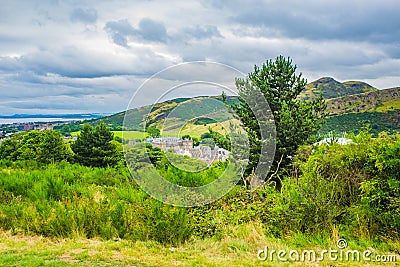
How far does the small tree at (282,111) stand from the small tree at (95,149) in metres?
23.3

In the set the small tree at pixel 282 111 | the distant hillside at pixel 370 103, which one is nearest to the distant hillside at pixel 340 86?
the distant hillside at pixel 370 103

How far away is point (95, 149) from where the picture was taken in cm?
3488

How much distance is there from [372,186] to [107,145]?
32732 mm

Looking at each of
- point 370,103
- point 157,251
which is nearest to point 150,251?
point 157,251

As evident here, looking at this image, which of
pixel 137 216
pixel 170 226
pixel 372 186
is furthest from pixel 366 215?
pixel 137 216

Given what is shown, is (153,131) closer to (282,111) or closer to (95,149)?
(282,111)

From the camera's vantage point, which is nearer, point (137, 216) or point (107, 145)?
point (137, 216)

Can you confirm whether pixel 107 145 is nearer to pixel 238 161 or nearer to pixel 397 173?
pixel 238 161

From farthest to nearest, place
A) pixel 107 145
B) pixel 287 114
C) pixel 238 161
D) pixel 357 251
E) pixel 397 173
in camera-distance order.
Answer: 1. pixel 107 145
2. pixel 287 114
3. pixel 238 161
4. pixel 397 173
5. pixel 357 251

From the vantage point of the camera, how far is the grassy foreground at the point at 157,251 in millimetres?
4637

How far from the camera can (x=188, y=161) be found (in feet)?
23.7

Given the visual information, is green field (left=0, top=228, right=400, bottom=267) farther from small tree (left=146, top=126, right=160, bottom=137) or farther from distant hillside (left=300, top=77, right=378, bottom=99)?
distant hillside (left=300, top=77, right=378, bottom=99)

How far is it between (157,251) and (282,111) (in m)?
9.23

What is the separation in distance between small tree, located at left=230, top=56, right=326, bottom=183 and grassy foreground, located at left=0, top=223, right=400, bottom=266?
7.29 meters
